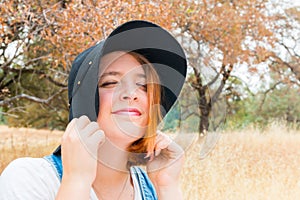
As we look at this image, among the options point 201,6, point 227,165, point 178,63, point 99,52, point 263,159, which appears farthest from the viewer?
point 201,6

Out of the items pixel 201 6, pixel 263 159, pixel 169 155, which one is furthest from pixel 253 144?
pixel 169 155

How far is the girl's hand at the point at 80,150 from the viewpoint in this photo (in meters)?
1.14

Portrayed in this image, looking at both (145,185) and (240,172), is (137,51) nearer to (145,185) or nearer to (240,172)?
(145,185)

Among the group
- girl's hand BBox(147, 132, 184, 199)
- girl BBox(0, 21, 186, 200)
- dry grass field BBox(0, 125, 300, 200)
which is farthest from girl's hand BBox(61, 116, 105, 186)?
dry grass field BBox(0, 125, 300, 200)

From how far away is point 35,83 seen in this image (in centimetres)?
820

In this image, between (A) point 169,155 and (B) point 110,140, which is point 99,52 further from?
(A) point 169,155

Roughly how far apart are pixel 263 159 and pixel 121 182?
15.1ft

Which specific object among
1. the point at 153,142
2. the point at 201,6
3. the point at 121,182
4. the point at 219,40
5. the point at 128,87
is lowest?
the point at 121,182

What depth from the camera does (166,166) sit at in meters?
1.54

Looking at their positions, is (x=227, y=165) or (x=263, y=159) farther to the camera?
(x=263, y=159)

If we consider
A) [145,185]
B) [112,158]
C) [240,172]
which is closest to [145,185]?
[145,185]

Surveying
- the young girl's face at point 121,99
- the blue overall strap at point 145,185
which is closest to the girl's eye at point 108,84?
the young girl's face at point 121,99

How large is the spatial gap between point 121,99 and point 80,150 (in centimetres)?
19

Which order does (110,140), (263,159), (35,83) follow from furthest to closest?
(35,83), (263,159), (110,140)
